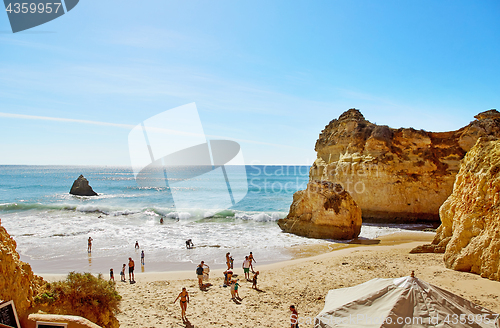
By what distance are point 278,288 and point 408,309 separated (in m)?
5.66

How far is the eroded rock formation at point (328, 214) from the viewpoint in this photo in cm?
1761

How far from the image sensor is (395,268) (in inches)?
415

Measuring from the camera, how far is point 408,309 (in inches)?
188

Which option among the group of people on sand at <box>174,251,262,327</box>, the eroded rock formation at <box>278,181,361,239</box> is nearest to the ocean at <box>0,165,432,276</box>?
the eroded rock formation at <box>278,181,361,239</box>

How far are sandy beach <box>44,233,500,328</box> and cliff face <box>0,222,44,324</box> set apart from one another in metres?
3.08

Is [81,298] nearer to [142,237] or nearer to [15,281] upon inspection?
[15,281]

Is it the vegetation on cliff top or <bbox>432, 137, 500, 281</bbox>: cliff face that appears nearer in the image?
the vegetation on cliff top

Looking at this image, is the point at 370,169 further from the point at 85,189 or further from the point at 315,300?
the point at 85,189

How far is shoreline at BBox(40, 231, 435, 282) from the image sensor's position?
38.9 ft

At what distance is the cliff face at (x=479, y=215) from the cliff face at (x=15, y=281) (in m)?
11.3

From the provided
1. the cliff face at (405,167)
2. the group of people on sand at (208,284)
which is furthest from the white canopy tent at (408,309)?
the cliff face at (405,167)

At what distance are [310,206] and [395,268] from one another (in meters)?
8.59

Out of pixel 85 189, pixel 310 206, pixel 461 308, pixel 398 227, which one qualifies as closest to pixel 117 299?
pixel 461 308

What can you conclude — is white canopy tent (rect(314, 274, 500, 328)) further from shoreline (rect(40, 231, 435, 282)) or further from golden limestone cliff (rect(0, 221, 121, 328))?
shoreline (rect(40, 231, 435, 282))
